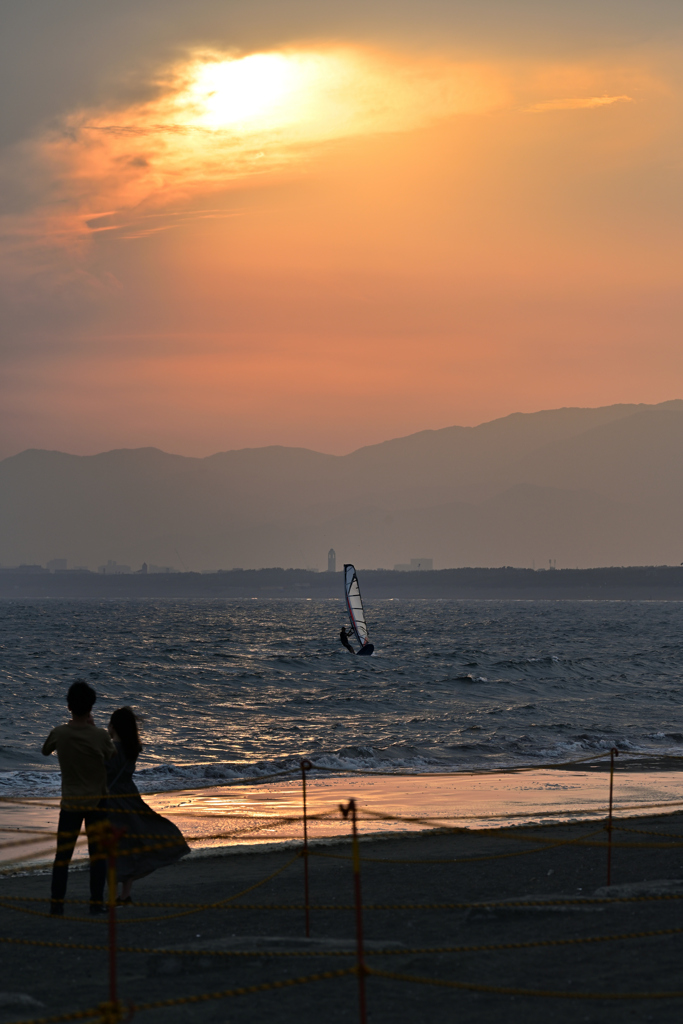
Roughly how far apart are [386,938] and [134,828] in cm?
242

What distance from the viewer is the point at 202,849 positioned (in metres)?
11.7

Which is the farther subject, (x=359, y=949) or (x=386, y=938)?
(x=386, y=938)

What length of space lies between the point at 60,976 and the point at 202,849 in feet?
16.4

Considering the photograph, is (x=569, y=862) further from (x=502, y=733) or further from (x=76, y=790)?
(x=502, y=733)

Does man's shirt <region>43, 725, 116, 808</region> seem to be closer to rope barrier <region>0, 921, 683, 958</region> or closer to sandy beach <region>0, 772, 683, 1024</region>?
sandy beach <region>0, 772, 683, 1024</region>

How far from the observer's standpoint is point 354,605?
5550 centimetres

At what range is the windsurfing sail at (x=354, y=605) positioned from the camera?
2077 inches

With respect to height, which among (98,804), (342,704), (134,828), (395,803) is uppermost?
(98,804)

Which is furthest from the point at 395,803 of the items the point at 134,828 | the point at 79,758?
the point at 79,758

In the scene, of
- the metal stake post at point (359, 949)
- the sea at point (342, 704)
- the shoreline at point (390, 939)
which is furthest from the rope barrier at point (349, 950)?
the sea at point (342, 704)

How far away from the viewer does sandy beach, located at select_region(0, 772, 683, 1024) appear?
20.0ft

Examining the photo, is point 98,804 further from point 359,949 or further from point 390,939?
point 359,949

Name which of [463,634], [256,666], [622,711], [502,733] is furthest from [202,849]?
[463,634]

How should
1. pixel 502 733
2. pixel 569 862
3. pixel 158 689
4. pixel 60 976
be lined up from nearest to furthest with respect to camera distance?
1. pixel 60 976
2. pixel 569 862
3. pixel 502 733
4. pixel 158 689
